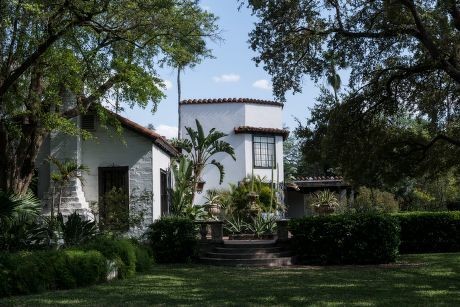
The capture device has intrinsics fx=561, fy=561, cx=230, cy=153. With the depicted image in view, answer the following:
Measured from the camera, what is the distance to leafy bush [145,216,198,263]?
16422 mm

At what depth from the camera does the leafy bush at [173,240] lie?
16.4m

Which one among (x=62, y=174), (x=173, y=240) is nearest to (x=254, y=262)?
(x=173, y=240)

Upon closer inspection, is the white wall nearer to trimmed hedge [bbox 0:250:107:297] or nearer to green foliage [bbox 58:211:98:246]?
green foliage [bbox 58:211:98:246]

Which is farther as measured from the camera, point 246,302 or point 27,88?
point 27,88

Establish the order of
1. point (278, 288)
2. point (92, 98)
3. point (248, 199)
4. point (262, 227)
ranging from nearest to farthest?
point (278, 288) → point (92, 98) → point (262, 227) → point (248, 199)

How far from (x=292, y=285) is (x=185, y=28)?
7.64 m

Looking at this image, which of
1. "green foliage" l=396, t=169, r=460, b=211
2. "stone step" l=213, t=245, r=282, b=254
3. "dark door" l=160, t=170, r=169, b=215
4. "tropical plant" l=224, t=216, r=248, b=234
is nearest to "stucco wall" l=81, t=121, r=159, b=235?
"dark door" l=160, t=170, r=169, b=215

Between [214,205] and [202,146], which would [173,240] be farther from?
[202,146]

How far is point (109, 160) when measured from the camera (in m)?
17.8

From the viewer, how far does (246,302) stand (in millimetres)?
8953

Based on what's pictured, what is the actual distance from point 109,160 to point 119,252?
5541mm

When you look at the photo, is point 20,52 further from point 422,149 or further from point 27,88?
point 422,149

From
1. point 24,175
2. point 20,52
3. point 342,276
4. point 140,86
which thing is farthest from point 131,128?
point 342,276

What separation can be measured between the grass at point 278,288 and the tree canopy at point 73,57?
514 centimetres
